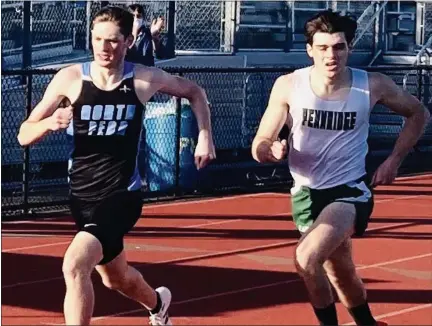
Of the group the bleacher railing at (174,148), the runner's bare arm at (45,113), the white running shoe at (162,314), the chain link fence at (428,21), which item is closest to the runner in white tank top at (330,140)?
the white running shoe at (162,314)

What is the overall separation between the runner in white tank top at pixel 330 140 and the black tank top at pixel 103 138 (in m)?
0.77

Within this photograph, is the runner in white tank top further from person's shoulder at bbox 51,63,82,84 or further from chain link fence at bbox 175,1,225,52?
chain link fence at bbox 175,1,225,52

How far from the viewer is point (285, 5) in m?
22.9

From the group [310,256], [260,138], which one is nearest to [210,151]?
[260,138]

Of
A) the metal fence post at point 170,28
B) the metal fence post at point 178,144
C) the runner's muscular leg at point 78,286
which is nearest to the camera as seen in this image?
the runner's muscular leg at point 78,286

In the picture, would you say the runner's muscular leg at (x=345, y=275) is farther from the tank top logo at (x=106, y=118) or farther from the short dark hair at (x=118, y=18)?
the short dark hair at (x=118, y=18)

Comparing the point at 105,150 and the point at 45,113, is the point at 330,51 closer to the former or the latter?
the point at 105,150

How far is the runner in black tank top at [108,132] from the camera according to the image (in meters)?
7.09

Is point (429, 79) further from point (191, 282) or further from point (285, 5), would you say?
point (191, 282)

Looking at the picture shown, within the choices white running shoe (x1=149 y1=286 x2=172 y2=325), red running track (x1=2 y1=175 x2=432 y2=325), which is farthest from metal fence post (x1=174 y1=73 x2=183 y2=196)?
white running shoe (x1=149 y1=286 x2=172 y2=325)

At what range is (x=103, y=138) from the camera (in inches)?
284

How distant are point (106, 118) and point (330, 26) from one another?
142 centimetres

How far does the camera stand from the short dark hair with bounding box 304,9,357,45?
7.21 m

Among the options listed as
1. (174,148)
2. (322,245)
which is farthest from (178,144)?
(322,245)
